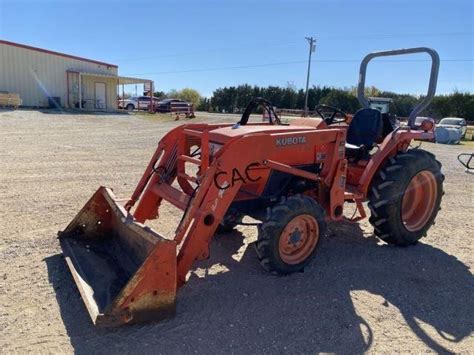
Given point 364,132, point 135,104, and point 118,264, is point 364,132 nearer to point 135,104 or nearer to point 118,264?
point 118,264

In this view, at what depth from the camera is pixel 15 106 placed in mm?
25469

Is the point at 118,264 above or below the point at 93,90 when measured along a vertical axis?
below

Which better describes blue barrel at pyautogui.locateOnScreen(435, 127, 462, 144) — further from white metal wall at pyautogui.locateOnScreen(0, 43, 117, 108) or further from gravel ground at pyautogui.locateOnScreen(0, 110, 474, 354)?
white metal wall at pyautogui.locateOnScreen(0, 43, 117, 108)

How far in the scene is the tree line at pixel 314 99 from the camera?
117 feet

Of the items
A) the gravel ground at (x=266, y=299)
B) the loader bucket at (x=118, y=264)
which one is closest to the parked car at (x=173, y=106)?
the gravel ground at (x=266, y=299)

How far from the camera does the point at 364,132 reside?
5195 mm

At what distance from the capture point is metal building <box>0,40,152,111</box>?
27.0m

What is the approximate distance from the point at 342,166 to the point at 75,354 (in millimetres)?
2896

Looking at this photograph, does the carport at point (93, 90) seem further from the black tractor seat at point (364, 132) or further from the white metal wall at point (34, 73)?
the black tractor seat at point (364, 132)

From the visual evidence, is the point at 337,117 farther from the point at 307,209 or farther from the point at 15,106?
the point at 15,106

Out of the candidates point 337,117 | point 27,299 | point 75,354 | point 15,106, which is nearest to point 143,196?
point 27,299

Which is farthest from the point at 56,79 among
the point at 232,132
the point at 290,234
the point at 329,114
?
the point at 290,234

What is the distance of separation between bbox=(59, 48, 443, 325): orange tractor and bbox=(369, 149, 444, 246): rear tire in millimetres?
12

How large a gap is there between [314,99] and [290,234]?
43772 millimetres
